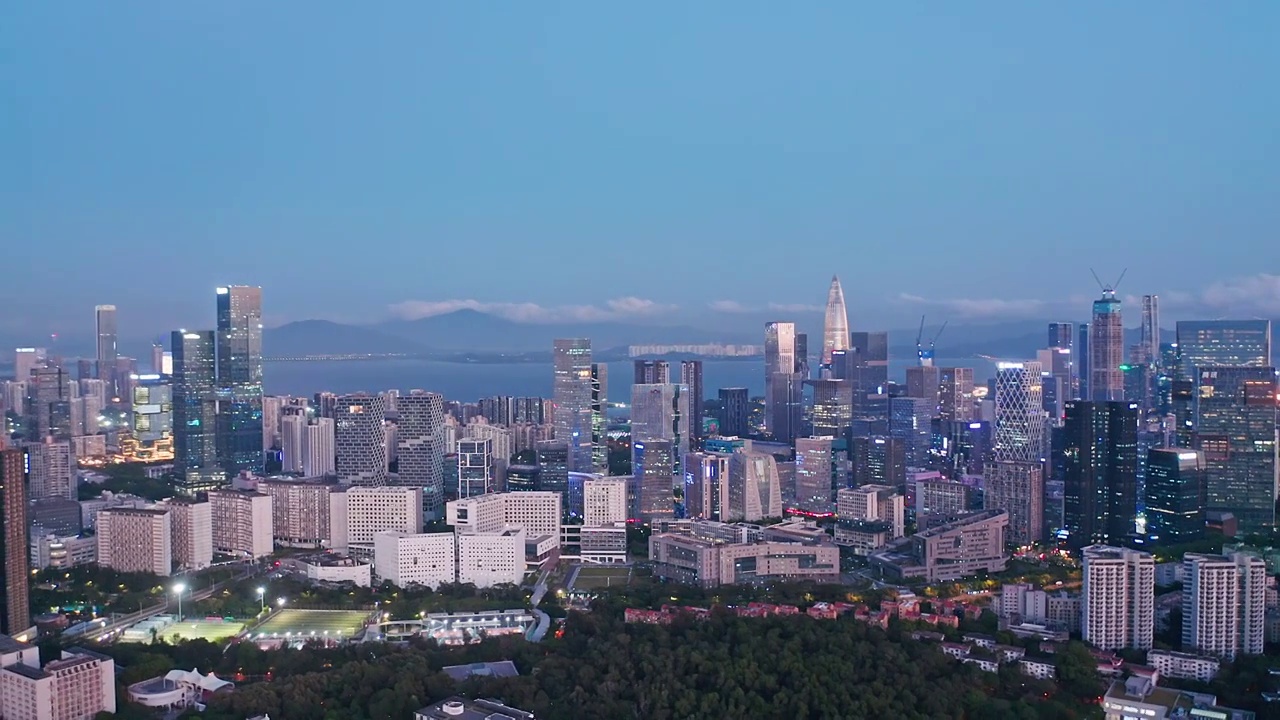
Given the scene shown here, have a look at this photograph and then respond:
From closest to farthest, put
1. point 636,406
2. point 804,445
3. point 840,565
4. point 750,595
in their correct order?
point 750,595, point 840,565, point 804,445, point 636,406

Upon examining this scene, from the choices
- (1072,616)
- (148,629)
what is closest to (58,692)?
(148,629)

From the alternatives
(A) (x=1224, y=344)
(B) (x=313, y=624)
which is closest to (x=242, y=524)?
(B) (x=313, y=624)

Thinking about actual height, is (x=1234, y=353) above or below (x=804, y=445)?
above

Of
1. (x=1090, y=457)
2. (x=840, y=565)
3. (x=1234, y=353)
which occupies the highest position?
(x=1234, y=353)

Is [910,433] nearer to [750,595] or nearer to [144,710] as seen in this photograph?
[750,595]

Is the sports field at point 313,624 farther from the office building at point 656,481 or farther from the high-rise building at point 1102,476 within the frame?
the high-rise building at point 1102,476

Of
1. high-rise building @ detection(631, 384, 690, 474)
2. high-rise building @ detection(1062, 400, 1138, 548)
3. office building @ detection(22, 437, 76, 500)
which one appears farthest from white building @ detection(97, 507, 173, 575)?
high-rise building @ detection(1062, 400, 1138, 548)

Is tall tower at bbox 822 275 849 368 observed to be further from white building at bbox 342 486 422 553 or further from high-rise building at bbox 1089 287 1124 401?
white building at bbox 342 486 422 553

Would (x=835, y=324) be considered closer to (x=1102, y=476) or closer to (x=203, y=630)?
(x=1102, y=476)
